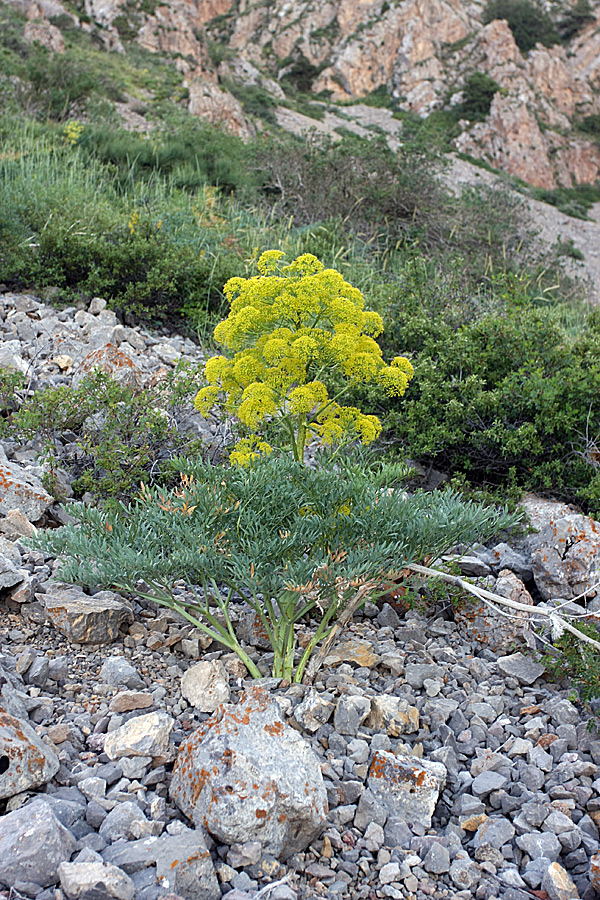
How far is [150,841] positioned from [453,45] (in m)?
45.1

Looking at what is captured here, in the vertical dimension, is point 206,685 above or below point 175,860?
below

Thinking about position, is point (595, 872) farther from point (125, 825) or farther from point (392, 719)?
point (125, 825)

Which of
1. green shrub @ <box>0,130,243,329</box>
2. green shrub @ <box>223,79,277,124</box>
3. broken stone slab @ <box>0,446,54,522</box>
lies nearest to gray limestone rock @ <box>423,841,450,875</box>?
broken stone slab @ <box>0,446,54,522</box>

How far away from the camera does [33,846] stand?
1.51m

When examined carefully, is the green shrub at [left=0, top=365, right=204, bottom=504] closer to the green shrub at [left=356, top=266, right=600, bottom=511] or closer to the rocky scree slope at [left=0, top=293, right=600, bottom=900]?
the rocky scree slope at [left=0, top=293, right=600, bottom=900]

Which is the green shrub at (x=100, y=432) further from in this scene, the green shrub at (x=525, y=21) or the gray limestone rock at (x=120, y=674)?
the green shrub at (x=525, y=21)

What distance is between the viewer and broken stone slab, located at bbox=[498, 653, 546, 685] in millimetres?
2484

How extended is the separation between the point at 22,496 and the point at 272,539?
156 centimetres

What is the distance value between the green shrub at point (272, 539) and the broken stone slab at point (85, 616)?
0.96 ft

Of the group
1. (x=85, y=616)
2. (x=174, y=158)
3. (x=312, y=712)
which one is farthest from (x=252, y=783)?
(x=174, y=158)

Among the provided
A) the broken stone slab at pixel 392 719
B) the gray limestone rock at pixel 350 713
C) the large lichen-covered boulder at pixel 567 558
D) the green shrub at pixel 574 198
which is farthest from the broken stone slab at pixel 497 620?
Result: the green shrub at pixel 574 198

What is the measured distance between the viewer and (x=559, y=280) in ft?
34.8

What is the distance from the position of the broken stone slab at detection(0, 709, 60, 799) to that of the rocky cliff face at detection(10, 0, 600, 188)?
27.8 metres

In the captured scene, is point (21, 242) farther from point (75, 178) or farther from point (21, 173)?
point (75, 178)
